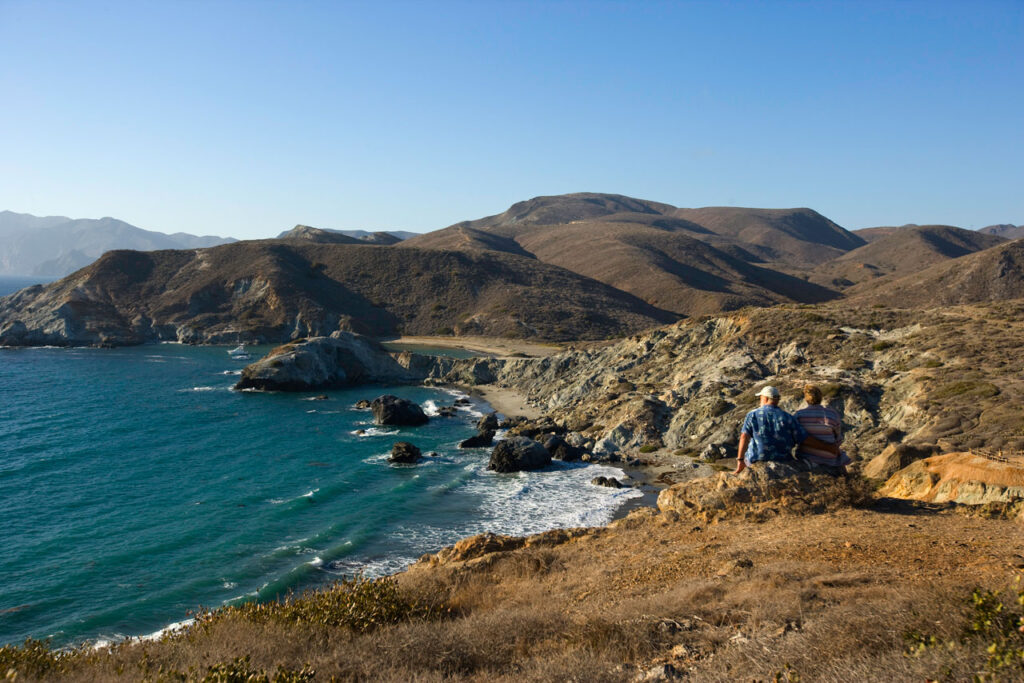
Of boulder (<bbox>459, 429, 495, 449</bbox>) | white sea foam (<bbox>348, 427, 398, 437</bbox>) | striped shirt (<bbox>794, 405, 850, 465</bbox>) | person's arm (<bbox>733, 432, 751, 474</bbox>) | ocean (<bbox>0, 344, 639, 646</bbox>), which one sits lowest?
ocean (<bbox>0, 344, 639, 646</bbox>)

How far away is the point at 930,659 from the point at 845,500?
8.18 metres

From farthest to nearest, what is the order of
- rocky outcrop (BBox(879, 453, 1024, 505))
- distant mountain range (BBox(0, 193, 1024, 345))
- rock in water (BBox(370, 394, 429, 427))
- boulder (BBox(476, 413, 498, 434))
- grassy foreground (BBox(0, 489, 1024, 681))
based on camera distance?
distant mountain range (BBox(0, 193, 1024, 345)), rock in water (BBox(370, 394, 429, 427)), boulder (BBox(476, 413, 498, 434)), rocky outcrop (BBox(879, 453, 1024, 505)), grassy foreground (BBox(0, 489, 1024, 681))

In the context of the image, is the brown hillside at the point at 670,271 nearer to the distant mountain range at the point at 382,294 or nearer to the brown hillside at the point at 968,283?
the distant mountain range at the point at 382,294

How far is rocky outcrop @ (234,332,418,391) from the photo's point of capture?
61.4 meters

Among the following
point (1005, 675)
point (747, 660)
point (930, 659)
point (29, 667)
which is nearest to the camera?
point (1005, 675)

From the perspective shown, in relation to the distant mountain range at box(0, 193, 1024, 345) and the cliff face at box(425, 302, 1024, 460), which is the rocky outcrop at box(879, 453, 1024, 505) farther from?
the distant mountain range at box(0, 193, 1024, 345)

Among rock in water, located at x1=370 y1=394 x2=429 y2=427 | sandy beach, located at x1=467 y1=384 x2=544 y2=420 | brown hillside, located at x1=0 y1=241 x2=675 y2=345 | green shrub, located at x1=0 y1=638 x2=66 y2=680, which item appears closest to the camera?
green shrub, located at x1=0 y1=638 x2=66 y2=680

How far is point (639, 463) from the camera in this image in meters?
35.5

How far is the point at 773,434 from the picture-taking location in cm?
1266

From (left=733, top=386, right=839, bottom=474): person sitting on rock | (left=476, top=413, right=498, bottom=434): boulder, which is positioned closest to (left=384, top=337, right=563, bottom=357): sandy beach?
(left=476, top=413, right=498, bottom=434): boulder

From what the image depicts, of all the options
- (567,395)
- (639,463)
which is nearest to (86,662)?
(639,463)

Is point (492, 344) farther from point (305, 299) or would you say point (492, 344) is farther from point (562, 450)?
point (562, 450)

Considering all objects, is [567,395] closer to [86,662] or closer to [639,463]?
[639,463]

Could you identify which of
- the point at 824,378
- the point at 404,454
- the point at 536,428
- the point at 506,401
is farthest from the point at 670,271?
the point at 404,454
